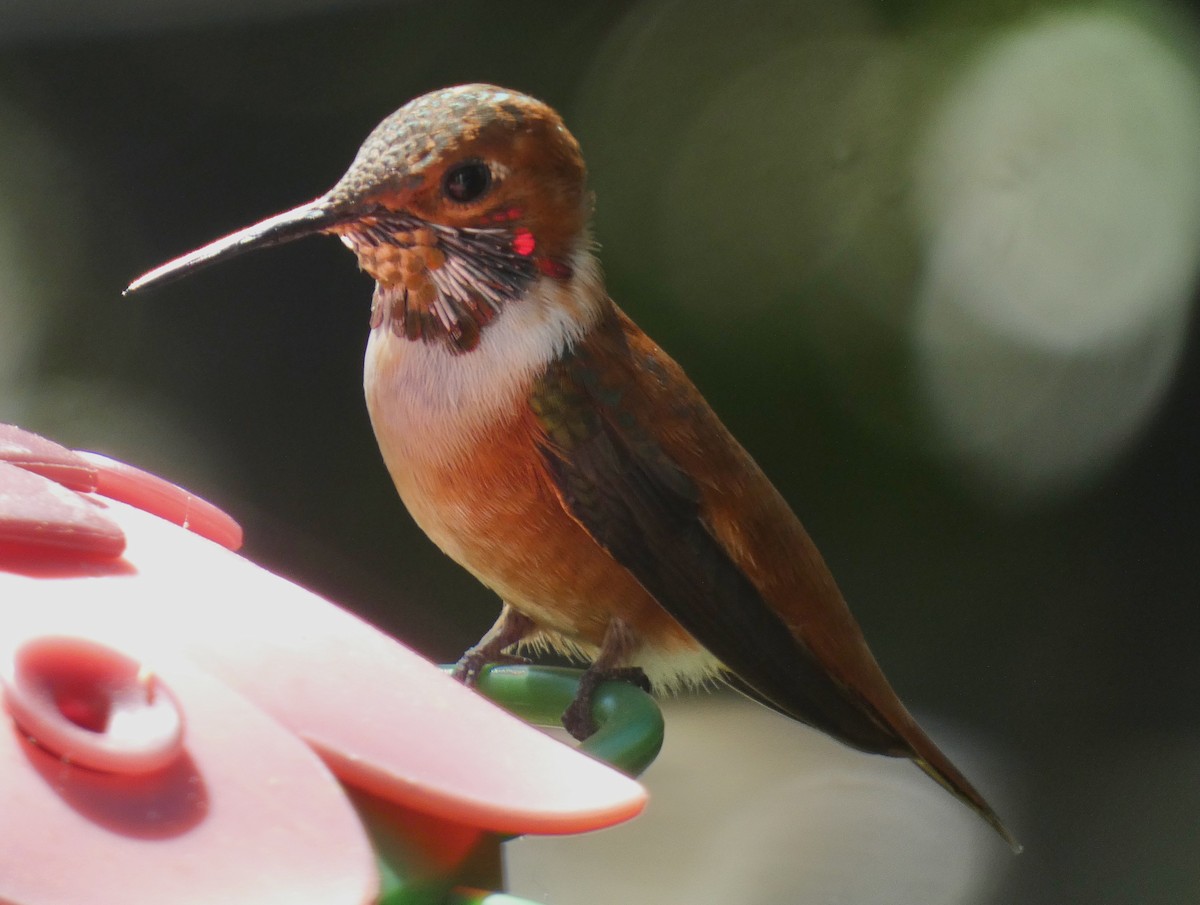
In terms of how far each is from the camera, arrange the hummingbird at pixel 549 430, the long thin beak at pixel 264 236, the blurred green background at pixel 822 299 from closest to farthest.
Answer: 1. the long thin beak at pixel 264 236
2. the hummingbird at pixel 549 430
3. the blurred green background at pixel 822 299

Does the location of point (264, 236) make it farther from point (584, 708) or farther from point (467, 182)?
point (584, 708)

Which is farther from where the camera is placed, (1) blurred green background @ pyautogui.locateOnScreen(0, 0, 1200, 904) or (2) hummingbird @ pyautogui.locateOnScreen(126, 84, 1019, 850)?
(1) blurred green background @ pyautogui.locateOnScreen(0, 0, 1200, 904)

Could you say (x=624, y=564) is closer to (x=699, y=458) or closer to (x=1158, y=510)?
(x=699, y=458)

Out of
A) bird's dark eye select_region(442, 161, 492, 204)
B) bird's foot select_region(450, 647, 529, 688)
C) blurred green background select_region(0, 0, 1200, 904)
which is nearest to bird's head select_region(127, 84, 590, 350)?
bird's dark eye select_region(442, 161, 492, 204)

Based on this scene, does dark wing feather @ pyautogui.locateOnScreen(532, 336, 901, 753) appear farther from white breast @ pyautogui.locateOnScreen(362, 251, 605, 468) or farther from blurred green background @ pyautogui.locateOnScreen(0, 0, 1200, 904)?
blurred green background @ pyautogui.locateOnScreen(0, 0, 1200, 904)

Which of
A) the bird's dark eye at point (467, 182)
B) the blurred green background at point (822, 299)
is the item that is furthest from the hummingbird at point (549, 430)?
the blurred green background at point (822, 299)

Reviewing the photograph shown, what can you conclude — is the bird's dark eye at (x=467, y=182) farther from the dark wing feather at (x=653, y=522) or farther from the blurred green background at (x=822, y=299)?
the blurred green background at (x=822, y=299)

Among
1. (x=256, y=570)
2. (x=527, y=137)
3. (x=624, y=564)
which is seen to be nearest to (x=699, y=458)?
(x=624, y=564)
